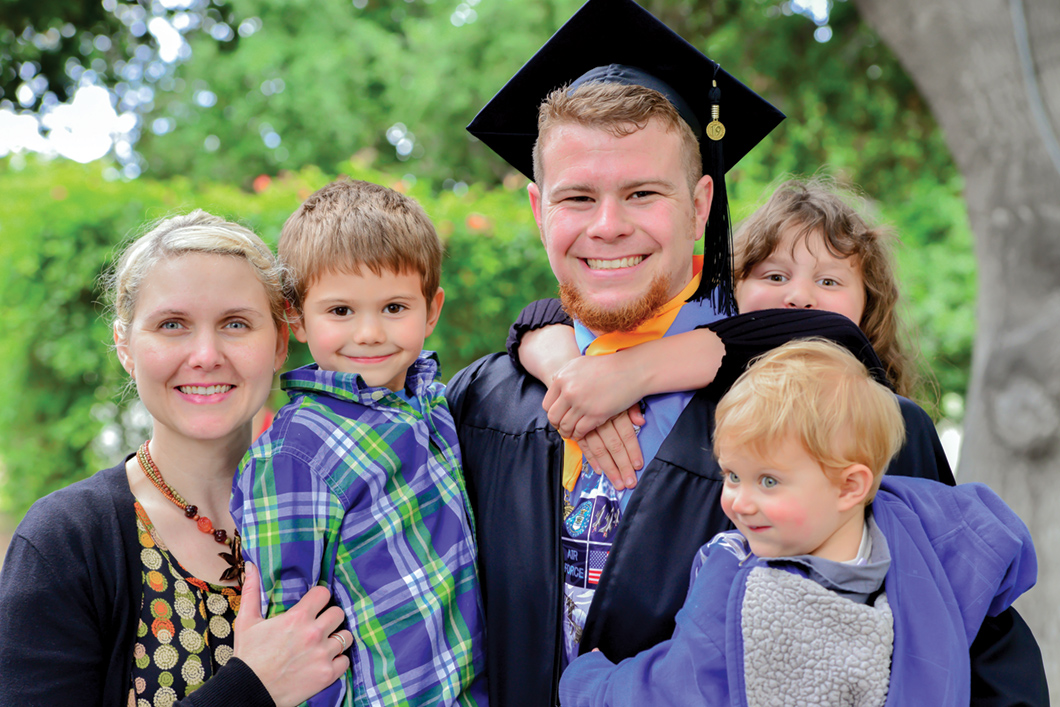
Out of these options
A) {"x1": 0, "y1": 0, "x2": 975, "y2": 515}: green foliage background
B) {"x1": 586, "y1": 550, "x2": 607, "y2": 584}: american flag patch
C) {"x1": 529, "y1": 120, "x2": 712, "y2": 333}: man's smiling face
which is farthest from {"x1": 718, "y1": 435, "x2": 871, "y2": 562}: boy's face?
{"x1": 0, "y1": 0, "x2": 975, "y2": 515}: green foliage background

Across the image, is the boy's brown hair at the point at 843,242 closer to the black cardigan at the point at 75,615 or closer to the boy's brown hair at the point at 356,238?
the boy's brown hair at the point at 356,238

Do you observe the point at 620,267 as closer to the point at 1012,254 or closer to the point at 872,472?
the point at 872,472

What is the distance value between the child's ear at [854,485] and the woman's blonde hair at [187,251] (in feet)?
4.33

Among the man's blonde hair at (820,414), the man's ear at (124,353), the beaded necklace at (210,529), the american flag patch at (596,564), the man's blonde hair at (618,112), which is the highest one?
the man's blonde hair at (618,112)

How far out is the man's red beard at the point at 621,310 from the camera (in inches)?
78.0

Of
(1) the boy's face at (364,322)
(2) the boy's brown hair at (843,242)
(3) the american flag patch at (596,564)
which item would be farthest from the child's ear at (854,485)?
(2) the boy's brown hair at (843,242)

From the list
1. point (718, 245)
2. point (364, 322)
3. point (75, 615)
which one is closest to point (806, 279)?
point (718, 245)

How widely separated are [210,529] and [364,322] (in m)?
0.59

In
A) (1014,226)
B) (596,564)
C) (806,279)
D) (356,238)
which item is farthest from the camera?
(1014,226)

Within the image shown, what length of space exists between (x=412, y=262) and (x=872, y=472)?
1129mm

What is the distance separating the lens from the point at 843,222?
2.66 meters

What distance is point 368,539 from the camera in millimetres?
1907

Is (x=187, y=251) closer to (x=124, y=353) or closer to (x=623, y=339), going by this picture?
(x=124, y=353)

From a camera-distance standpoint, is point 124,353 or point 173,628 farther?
point 124,353
